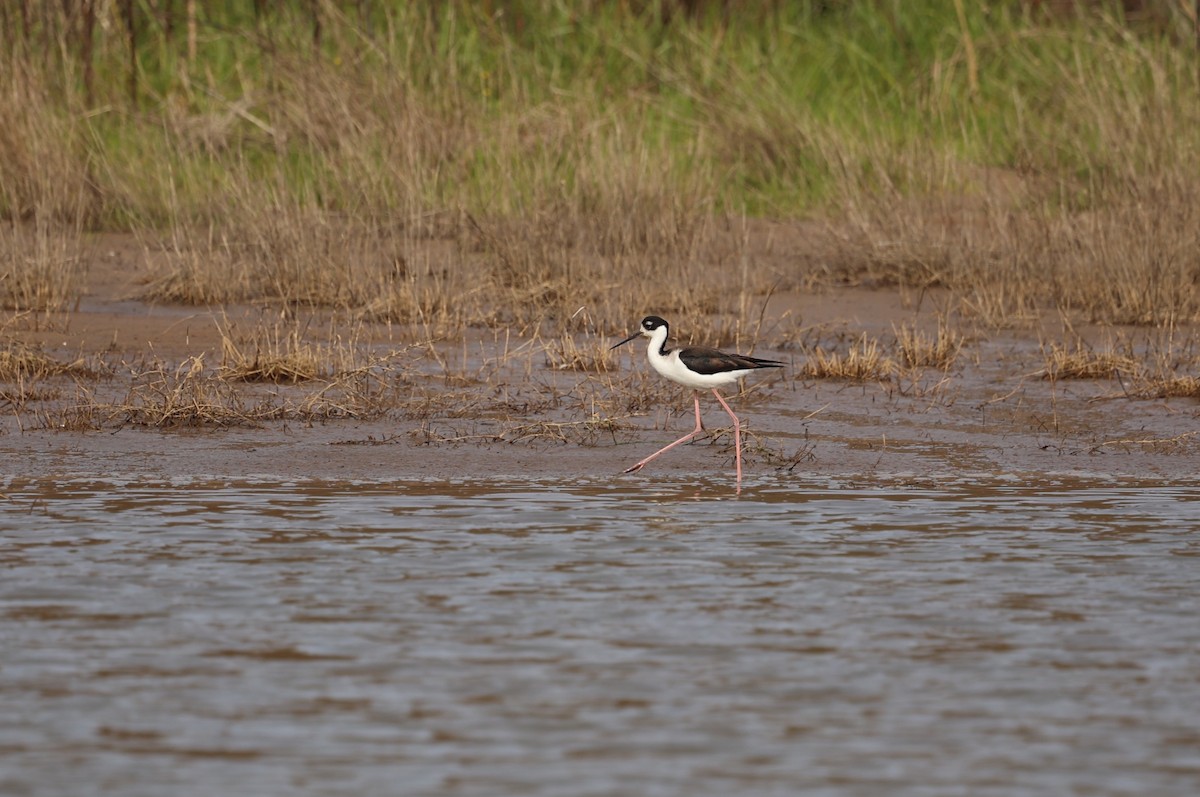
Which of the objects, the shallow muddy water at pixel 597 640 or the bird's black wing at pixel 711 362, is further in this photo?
the bird's black wing at pixel 711 362

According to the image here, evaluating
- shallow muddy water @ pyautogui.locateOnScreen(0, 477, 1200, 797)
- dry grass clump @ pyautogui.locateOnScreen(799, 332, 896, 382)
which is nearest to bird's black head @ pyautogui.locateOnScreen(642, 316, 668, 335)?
shallow muddy water @ pyautogui.locateOnScreen(0, 477, 1200, 797)

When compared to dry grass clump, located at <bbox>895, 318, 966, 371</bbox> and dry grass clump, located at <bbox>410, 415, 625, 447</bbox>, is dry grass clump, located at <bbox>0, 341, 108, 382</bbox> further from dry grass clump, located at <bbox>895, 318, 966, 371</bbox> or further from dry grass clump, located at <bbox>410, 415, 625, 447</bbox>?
dry grass clump, located at <bbox>895, 318, 966, 371</bbox>

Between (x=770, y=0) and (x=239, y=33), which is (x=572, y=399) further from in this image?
(x=770, y=0)

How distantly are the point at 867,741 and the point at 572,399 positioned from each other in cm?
501

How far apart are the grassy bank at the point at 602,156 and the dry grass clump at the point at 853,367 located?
89cm

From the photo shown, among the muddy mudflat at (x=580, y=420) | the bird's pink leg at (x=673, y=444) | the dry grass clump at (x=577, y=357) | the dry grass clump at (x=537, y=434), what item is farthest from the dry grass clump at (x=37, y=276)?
the bird's pink leg at (x=673, y=444)

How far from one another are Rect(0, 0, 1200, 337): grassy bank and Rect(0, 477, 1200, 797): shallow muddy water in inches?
156

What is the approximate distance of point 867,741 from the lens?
422 cm

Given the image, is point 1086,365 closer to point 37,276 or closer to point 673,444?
point 673,444

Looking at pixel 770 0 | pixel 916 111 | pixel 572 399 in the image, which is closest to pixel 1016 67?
pixel 916 111

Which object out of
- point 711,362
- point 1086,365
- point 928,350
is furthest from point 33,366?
point 1086,365

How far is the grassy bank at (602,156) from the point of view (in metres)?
11.4

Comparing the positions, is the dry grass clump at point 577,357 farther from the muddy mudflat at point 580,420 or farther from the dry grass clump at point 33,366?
the dry grass clump at point 33,366

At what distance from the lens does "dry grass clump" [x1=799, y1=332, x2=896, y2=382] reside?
955 cm
